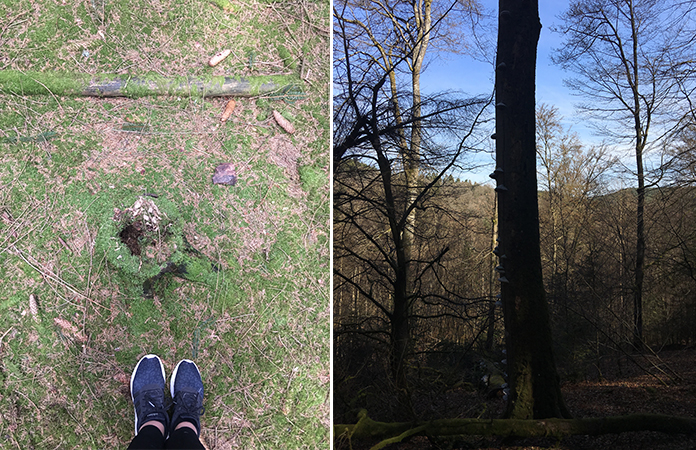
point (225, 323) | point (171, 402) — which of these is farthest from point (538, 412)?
point (171, 402)

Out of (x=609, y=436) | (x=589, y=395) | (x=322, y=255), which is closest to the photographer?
(x=322, y=255)

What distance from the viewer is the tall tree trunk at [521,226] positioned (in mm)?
3279

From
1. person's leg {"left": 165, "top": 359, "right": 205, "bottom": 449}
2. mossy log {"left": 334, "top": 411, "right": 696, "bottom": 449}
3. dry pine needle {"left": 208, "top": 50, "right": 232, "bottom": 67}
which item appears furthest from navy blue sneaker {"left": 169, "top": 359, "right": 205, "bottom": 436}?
dry pine needle {"left": 208, "top": 50, "right": 232, "bottom": 67}

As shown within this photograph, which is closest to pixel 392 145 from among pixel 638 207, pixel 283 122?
pixel 283 122

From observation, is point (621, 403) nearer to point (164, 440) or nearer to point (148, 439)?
A: point (164, 440)

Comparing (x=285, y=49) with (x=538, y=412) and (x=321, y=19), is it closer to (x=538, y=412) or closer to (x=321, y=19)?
(x=321, y=19)

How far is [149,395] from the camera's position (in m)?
2.45

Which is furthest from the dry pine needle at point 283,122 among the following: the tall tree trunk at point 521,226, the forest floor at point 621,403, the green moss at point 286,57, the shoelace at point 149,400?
the forest floor at point 621,403

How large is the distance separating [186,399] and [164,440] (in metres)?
0.25

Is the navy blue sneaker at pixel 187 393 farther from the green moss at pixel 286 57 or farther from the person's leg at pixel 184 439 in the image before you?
the green moss at pixel 286 57

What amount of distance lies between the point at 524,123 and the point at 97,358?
388 cm

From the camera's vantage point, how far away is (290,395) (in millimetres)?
2619

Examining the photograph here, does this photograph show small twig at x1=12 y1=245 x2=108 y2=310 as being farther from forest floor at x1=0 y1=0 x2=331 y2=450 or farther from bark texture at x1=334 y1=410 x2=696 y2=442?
bark texture at x1=334 y1=410 x2=696 y2=442

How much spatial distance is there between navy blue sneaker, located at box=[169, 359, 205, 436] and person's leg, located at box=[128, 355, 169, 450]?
7 centimetres
